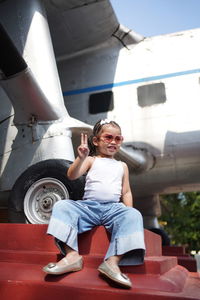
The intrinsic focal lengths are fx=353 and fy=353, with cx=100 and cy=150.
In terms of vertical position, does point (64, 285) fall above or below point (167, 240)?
above

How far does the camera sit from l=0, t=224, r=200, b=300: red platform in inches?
79.7

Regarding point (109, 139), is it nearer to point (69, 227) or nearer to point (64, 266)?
point (69, 227)

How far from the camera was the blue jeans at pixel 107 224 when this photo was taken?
2348 millimetres

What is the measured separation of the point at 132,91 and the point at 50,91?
214cm

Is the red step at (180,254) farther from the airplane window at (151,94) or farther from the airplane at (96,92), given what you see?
the airplane window at (151,94)

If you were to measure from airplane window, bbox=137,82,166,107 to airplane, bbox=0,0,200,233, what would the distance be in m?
0.02

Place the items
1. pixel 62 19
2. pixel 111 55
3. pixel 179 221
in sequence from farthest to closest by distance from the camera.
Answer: pixel 179 221, pixel 111 55, pixel 62 19

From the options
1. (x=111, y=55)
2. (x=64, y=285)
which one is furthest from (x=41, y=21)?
(x=64, y=285)

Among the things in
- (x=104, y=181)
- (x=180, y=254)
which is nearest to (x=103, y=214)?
(x=104, y=181)

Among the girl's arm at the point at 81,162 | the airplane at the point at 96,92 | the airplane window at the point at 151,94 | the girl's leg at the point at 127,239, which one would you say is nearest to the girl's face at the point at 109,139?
the girl's arm at the point at 81,162

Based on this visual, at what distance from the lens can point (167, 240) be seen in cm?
684

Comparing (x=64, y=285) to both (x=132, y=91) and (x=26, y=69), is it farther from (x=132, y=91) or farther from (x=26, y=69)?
(x=132, y=91)

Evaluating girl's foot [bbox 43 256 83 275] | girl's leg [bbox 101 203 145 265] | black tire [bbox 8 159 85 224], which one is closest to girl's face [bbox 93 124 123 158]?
girl's leg [bbox 101 203 145 265]

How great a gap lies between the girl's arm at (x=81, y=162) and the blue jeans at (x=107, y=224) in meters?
0.23
